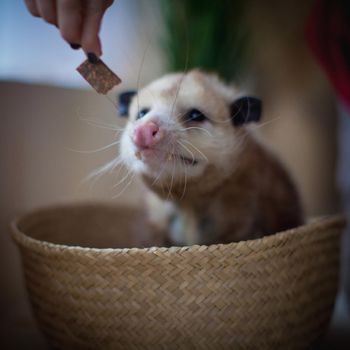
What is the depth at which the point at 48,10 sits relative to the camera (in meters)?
0.98

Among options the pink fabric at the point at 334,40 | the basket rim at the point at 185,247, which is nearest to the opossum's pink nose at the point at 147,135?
the basket rim at the point at 185,247

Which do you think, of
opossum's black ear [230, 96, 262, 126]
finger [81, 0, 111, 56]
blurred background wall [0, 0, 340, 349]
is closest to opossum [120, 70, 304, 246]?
opossum's black ear [230, 96, 262, 126]

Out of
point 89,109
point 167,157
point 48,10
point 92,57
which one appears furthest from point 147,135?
point 89,109

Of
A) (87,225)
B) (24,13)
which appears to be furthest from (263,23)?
(24,13)

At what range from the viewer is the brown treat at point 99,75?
103cm

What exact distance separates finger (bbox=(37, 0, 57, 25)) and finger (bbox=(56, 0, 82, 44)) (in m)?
0.02

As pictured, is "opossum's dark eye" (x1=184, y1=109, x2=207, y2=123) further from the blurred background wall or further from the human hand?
the human hand

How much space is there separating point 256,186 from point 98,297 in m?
0.69

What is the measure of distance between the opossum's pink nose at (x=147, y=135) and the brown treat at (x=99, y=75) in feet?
0.45

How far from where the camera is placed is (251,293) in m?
1.09

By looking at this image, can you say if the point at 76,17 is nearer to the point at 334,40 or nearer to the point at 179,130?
the point at 179,130

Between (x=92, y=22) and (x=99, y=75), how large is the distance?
0.37 ft

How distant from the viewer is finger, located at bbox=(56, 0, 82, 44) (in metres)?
0.95

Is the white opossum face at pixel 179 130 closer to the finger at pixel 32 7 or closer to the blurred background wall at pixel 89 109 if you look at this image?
the blurred background wall at pixel 89 109
